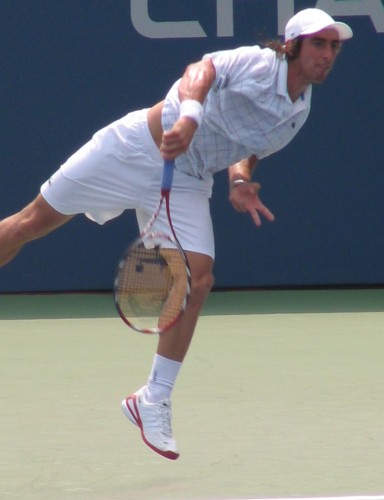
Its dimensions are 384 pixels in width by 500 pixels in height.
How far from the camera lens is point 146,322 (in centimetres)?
406

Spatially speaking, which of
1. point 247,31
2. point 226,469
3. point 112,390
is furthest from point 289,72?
point 247,31

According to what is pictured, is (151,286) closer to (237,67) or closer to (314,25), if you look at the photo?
(237,67)

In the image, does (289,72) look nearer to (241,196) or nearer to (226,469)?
(241,196)

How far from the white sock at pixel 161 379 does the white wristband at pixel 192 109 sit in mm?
828

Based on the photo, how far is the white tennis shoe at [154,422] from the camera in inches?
157

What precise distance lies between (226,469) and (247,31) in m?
4.08

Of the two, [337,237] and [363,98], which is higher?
[363,98]

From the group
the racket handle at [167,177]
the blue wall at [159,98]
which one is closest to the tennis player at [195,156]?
the racket handle at [167,177]

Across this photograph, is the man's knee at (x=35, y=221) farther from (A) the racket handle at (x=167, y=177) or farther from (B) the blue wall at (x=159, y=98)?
(B) the blue wall at (x=159, y=98)

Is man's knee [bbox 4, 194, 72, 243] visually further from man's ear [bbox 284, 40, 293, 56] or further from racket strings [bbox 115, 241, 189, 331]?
man's ear [bbox 284, 40, 293, 56]

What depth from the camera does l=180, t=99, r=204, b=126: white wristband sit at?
3.76 metres

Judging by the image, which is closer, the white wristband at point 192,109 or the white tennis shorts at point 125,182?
the white wristband at point 192,109

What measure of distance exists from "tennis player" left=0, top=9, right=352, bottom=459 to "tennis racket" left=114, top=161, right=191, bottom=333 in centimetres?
9

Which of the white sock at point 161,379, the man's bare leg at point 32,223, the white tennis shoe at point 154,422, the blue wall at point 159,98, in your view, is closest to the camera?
the white tennis shoe at point 154,422
